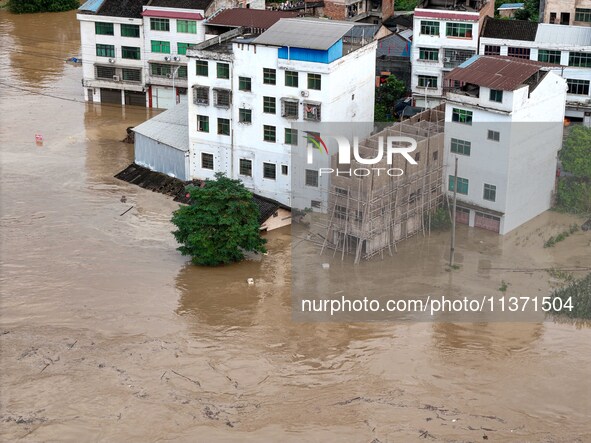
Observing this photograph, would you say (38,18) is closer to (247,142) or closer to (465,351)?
(247,142)

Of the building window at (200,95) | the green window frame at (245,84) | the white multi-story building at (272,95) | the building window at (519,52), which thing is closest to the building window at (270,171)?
the white multi-story building at (272,95)

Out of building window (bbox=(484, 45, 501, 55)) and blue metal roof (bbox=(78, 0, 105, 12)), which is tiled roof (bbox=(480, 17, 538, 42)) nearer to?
building window (bbox=(484, 45, 501, 55))

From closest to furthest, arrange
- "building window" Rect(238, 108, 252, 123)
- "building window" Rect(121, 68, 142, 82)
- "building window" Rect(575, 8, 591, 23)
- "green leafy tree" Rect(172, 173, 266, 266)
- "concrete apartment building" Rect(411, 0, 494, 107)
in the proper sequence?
1. "green leafy tree" Rect(172, 173, 266, 266)
2. "building window" Rect(238, 108, 252, 123)
3. "building window" Rect(575, 8, 591, 23)
4. "concrete apartment building" Rect(411, 0, 494, 107)
5. "building window" Rect(121, 68, 142, 82)

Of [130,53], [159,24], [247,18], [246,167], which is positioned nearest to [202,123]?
[246,167]

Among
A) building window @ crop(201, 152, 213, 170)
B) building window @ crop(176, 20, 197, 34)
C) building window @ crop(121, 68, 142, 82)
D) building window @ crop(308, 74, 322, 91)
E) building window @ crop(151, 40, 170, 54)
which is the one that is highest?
building window @ crop(176, 20, 197, 34)

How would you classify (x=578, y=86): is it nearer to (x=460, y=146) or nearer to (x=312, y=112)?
(x=460, y=146)

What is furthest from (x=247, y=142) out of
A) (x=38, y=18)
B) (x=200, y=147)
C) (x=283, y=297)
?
(x=38, y=18)

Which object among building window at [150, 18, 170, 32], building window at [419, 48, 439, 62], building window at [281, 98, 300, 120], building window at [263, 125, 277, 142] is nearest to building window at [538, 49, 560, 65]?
building window at [419, 48, 439, 62]
